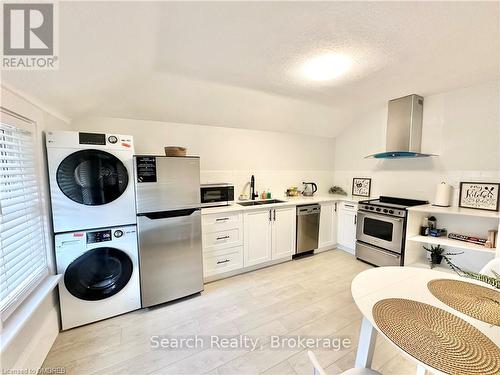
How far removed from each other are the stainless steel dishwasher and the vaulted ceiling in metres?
1.67

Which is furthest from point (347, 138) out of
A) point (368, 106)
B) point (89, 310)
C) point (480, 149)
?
point (89, 310)

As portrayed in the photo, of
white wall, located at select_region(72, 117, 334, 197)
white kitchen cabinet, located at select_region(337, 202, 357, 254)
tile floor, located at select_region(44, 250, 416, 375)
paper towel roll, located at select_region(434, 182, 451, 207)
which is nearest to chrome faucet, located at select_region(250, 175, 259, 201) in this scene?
white wall, located at select_region(72, 117, 334, 197)

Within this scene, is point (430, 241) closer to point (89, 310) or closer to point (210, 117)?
point (210, 117)

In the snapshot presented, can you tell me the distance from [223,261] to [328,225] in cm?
191

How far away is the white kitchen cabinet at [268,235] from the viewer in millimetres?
2840

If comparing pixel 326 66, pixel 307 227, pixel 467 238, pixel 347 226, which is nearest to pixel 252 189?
pixel 307 227

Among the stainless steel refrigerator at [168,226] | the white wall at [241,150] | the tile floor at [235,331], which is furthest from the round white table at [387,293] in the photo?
the white wall at [241,150]

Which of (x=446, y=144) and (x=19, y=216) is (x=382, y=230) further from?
(x=19, y=216)

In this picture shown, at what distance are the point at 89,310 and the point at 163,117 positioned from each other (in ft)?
7.28

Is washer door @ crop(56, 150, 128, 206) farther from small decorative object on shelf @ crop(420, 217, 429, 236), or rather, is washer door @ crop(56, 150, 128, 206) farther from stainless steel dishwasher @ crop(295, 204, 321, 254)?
small decorative object on shelf @ crop(420, 217, 429, 236)

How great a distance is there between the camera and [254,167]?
3.50 metres

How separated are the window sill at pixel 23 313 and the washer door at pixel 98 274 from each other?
157mm

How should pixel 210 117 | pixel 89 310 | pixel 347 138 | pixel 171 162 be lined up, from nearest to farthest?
pixel 89 310 < pixel 171 162 < pixel 210 117 < pixel 347 138

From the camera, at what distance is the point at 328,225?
3.55 metres
